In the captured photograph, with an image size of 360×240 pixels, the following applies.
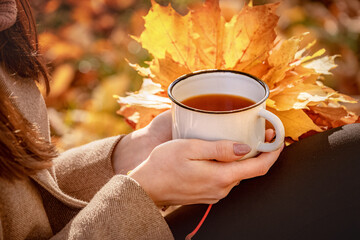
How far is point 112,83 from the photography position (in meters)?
2.20

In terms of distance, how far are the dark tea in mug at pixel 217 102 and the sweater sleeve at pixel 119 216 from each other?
20 centimetres

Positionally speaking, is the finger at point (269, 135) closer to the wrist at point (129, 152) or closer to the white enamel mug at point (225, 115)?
the white enamel mug at point (225, 115)

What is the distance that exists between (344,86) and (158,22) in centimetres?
163

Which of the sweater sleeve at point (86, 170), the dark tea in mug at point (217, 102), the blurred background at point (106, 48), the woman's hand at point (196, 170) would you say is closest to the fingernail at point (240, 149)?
the woman's hand at point (196, 170)

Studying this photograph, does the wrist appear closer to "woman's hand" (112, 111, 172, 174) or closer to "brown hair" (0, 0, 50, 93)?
"woman's hand" (112, 111, 172, 174)

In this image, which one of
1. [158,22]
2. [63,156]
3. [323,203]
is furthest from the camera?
[63,156]

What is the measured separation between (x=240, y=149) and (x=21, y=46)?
597mm

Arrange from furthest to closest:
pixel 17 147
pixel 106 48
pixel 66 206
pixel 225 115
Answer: pixel 106 48
pixel 66 206
pixel 17 147
pixel 225 115

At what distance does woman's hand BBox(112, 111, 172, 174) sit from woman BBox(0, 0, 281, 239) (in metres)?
0.02

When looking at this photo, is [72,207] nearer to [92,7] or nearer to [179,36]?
[179,36]

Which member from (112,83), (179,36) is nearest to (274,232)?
(179,36)

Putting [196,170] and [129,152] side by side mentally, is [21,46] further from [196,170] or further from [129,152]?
[196,170]

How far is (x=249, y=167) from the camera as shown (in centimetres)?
78

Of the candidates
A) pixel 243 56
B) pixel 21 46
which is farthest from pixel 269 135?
pixel 21 46
